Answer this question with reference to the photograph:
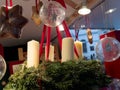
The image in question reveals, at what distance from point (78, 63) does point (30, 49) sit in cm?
24

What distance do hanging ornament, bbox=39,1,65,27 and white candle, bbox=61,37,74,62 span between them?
0.10 meters

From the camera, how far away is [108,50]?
3.97 ft

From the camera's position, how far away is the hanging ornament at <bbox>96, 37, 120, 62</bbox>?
3.90 ft

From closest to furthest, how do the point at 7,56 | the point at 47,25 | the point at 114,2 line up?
1. the point at 47,25
2. the point at 114,2
3. the point at 7,56

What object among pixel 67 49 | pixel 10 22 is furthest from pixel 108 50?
pixel 10 22

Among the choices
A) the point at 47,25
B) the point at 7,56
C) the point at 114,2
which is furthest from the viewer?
the point at 7,56

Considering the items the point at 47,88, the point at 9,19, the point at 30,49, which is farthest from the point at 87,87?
the point at 9,19

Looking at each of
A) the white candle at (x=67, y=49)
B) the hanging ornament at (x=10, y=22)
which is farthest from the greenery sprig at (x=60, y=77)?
the hanging ornament at (x=10, y=22)

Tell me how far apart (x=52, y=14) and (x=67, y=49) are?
0.18 meters

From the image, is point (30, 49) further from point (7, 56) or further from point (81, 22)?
point (7, 56)

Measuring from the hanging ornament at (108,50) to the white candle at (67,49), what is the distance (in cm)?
31

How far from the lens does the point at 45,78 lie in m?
0.86

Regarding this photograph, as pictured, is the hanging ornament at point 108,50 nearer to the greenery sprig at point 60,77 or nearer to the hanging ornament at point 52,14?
the greenery sprig at point 60,77

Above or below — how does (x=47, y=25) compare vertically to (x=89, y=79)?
above
